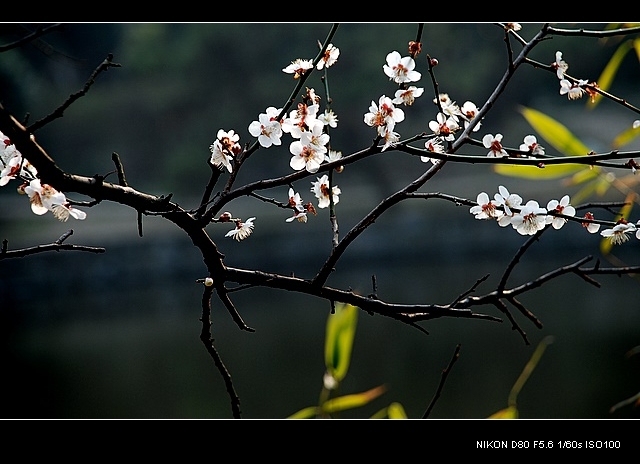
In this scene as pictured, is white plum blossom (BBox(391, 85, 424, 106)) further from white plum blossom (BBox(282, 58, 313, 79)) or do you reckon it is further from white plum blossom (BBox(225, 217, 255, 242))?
white plum blossom (BBox(225, 217, 255, 242))

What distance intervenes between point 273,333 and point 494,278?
295cm

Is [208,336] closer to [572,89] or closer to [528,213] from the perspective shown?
[528,213]

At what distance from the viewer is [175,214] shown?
1.99ft

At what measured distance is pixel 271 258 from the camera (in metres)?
9.92

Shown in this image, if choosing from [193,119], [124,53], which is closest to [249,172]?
[193,119]

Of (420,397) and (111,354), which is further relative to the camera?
(111,354)

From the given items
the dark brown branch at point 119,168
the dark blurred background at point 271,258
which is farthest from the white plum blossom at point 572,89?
the dark blurred background at point 271,258

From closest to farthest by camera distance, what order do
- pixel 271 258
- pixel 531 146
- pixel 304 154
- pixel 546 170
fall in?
1. pixel 304 154
2. pixel 531 146
3. pixel 546 170
4. pixel 271 258

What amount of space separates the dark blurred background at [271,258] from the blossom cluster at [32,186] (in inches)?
85.1

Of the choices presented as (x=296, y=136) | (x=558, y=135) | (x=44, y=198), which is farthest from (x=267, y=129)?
(x=558, y=135)

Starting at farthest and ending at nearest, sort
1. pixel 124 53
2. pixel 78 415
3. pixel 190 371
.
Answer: pixel 124 53 < pixel 190 371 < pixel 78 415

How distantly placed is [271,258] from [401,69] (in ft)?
30.3

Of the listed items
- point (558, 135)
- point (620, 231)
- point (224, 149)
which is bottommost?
point (620, 231)
